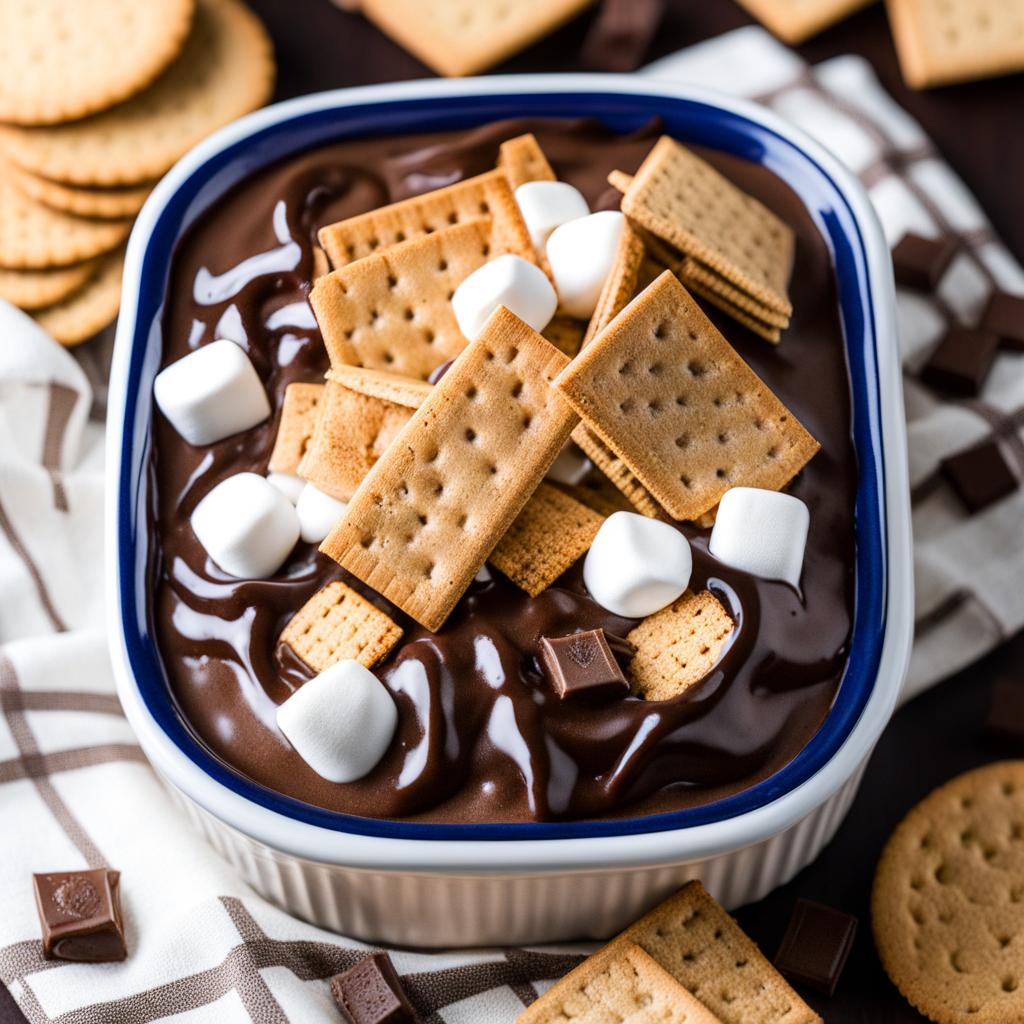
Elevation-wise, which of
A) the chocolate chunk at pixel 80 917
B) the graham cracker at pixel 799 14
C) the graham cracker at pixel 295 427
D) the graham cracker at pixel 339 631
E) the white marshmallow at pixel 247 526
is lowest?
the chocolate chunk at pixel 80 917

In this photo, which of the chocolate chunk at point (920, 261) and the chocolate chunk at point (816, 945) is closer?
the chocolate chunk at point (816, 945)

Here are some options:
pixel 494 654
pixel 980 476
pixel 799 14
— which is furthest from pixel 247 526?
pixel 799 14

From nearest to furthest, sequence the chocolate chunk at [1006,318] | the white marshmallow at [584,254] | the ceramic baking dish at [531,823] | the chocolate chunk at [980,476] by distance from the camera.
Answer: the ceramic baking dish at [531,823] < the white marshmallow at [584,254] < the chocolate chunk at [980,476] < the chocolate chunk at [1006,318]

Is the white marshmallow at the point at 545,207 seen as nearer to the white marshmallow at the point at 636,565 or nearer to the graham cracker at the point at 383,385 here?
the graham cracker at the point at 383,385

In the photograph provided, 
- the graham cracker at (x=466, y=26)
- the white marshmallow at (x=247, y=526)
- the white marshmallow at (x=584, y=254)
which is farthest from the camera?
the graham cracker at (x=466, y=26)

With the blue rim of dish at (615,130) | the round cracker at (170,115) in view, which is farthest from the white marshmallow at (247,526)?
the round cracker at (170,115)

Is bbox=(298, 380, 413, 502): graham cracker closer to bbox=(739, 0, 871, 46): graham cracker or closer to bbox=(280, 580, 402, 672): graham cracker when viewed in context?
bbox=(280, 580, 402, 672): graham cracker

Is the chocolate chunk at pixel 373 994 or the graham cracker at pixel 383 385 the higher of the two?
the graham cracker at pixel 383 385
